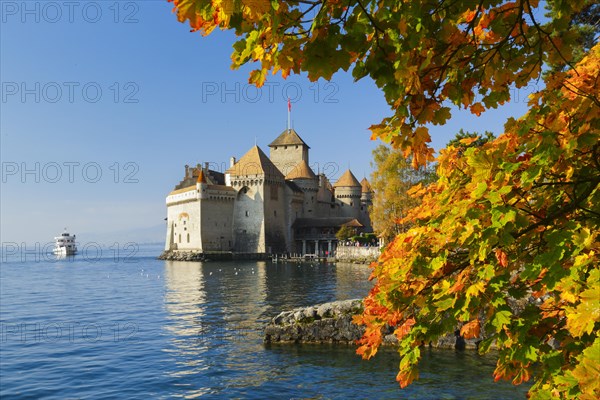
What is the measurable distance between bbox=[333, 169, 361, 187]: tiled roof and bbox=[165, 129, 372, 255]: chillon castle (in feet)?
15.9

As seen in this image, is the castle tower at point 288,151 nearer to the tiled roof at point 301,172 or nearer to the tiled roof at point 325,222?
the tiled roof at point 301,172

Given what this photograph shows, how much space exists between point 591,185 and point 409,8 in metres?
1.94

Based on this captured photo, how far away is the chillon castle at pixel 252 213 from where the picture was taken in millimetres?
71125

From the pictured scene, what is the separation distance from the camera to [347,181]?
8381 centimetres

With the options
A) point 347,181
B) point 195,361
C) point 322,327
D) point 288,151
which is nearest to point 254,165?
point 288,151

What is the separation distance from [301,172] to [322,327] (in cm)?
6480

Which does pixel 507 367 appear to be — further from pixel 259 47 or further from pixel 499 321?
pixel 259 47

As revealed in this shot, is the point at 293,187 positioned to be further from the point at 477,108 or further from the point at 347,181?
the point at 477,108

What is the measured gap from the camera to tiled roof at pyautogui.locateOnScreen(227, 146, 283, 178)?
2820 inches

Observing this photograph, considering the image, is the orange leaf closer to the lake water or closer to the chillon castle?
the lake water

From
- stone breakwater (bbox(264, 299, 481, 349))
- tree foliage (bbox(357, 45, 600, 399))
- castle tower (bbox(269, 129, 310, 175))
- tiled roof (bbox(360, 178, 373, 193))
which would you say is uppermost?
castle tower (bbox(269, 129, 310, 175))

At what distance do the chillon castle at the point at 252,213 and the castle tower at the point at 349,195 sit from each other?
362 cm

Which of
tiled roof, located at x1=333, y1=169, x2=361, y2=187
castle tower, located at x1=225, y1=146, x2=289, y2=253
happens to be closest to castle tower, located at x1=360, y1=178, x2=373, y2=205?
tiled roof, located at x1=333, y1=169, x2=361, y2=187

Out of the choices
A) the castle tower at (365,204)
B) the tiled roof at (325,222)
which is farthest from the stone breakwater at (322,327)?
the castle tower at (365,204)
